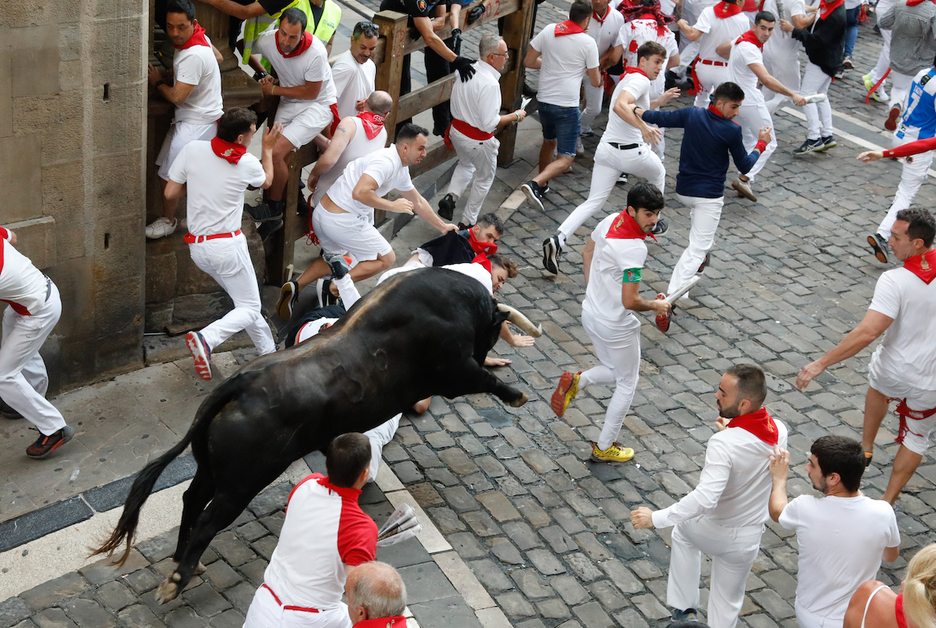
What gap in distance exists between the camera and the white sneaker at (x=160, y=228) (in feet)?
24.8

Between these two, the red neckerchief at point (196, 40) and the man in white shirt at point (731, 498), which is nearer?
the man in white shirt at point (731, 498)

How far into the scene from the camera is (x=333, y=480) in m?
4.59

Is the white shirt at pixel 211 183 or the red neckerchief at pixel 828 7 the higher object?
the red neckerchief at pixel 828 7

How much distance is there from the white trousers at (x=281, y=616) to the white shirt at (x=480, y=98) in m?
6.26

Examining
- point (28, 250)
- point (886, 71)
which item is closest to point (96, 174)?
point (28, 250)

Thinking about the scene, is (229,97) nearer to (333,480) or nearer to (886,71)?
(333,480)

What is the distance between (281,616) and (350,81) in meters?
5.37

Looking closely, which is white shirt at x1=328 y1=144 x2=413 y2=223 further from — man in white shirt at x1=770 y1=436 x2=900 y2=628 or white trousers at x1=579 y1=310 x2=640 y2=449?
man in white shirt at x1=770 y1=436 x2=900 y2=628

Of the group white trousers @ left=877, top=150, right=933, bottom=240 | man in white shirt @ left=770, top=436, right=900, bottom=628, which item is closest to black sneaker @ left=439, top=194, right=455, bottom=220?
white trousers @ left=877, top=150, right=933, bottom=240

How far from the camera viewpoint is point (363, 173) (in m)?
7.95

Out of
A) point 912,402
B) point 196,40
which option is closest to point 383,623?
point 912,402

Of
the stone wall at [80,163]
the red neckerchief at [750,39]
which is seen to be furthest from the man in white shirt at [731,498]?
the red neckerchief at [750,39]

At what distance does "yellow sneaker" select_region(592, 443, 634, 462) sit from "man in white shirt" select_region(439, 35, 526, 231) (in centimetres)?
375

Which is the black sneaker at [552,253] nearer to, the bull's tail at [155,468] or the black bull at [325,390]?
the black bull at [325,390]
